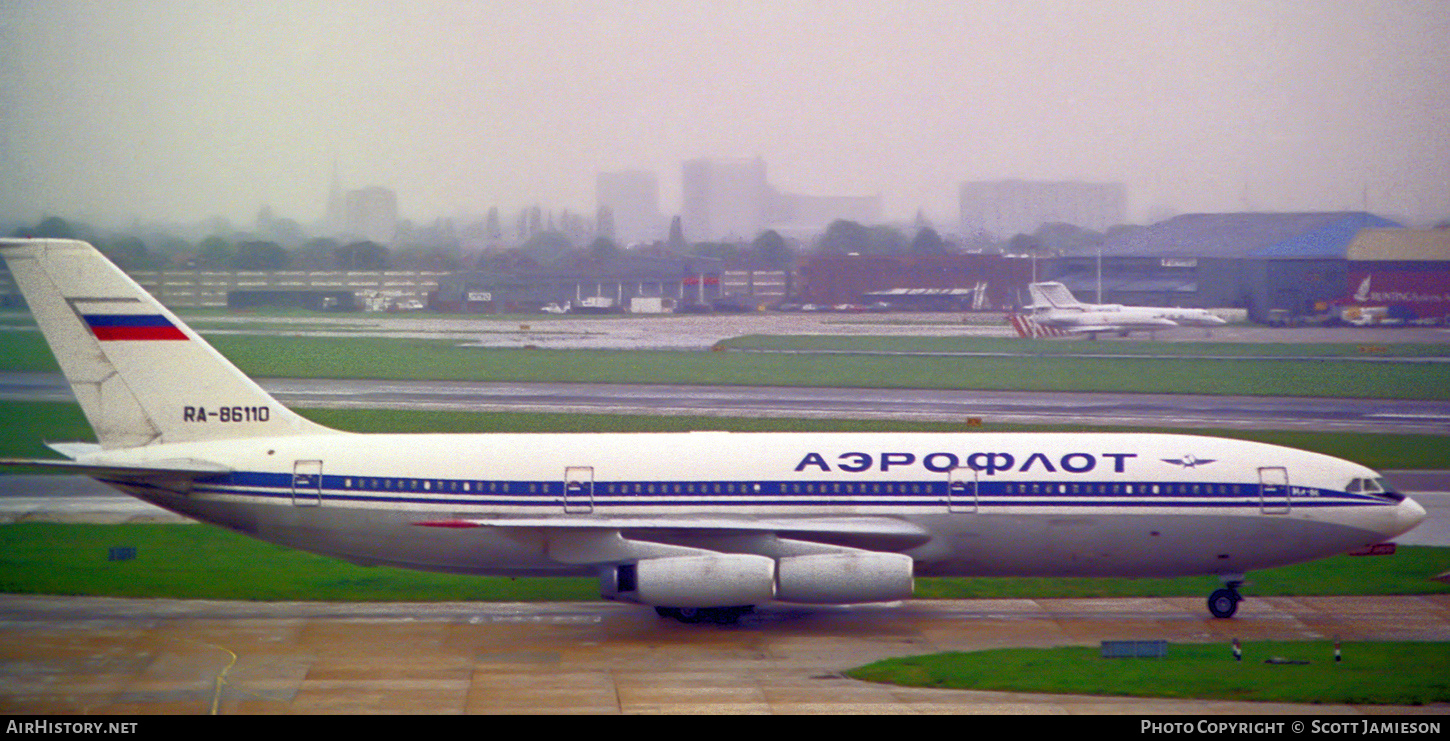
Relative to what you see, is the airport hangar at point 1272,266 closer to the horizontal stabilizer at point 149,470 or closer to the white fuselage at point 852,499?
the white fuselage at point 852,499

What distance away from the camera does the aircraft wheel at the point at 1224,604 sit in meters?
24.1

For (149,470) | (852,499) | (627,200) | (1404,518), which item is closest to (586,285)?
(627,200)

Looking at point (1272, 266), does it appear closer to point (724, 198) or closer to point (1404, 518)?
point (724, 198)

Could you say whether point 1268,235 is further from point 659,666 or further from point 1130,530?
point 659,666

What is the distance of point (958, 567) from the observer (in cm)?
2391

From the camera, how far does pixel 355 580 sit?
2731 centimetres

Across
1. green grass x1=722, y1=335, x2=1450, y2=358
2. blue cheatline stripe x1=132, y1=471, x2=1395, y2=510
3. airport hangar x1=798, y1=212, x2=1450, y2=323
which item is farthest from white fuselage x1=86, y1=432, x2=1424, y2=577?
airport hangar x1=798, y1=212, x2=1450, y2=323

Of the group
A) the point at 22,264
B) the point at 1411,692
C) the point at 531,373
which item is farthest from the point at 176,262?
the point at 1411,692

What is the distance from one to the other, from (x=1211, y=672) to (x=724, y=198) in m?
62.9

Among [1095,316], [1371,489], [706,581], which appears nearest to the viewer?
[706,581]

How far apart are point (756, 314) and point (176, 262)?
40216 mm

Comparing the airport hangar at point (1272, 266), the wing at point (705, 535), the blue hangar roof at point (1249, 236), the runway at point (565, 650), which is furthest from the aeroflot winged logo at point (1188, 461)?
the blue hangar roof at point (1249, 236)

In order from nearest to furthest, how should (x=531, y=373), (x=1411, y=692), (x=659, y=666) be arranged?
(x=1411, y=692)
(x=659, y=666)
(x=531, y=373)

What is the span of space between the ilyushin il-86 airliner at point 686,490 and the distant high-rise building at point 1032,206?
57.8 meters
